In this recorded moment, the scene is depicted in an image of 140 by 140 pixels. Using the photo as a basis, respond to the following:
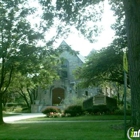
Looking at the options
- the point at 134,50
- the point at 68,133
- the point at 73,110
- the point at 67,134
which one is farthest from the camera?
the point at 73,110

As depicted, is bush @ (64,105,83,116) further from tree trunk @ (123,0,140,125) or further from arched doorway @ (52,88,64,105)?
arched doorway @ (52,88,64,105)

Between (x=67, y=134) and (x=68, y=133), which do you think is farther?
(x=68, y=133)

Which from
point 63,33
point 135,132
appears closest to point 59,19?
point 63,33

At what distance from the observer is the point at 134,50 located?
Result: 11.2 meters

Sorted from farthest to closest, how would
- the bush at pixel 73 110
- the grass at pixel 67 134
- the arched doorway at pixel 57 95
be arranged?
the arched doorway at pixel 57 95
the bush at pixel 73 110
the grass at pixel 67 134

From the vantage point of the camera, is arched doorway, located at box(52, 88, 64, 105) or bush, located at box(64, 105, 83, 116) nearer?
bush, located at box(64, 105, 83, 116)

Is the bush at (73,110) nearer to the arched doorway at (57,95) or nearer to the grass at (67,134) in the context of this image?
the grass at (67,134)

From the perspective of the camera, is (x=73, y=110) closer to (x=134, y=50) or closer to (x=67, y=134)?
(x=67, y=134)

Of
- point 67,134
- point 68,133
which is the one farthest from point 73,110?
point 67,134

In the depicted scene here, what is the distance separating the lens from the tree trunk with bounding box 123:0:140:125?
1103cm

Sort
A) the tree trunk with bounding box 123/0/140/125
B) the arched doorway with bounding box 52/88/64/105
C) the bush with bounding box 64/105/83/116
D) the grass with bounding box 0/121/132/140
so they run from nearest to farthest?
the grass with bounding box 0/121/132/140, the tree trunk with bounding box 123/0/140/125, the bush with bounding box 64/105/83/116, the arched doorway with bounding box 52/88/64/105

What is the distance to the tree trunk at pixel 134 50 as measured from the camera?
36.2 ft

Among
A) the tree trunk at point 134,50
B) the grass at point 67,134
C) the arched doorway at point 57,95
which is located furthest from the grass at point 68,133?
the arched doorway at point 57,95

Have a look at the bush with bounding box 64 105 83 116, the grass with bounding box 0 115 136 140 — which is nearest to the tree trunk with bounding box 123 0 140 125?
the grass with bounding box 0 115 136 140
